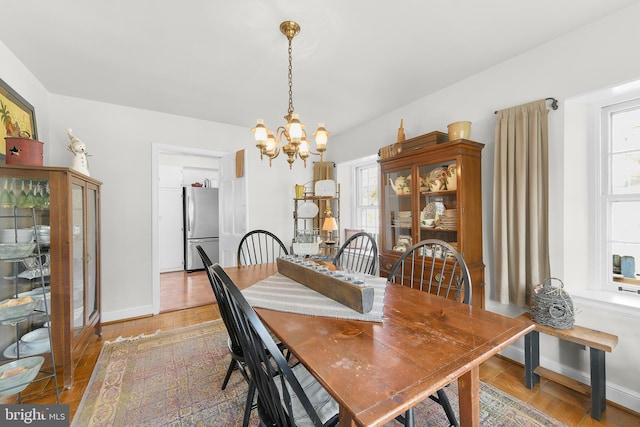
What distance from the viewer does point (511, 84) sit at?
7.04 feet

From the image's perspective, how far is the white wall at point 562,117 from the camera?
5.38 ft

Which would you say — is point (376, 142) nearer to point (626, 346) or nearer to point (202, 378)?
point (626, 346)

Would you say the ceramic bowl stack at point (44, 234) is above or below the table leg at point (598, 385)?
above

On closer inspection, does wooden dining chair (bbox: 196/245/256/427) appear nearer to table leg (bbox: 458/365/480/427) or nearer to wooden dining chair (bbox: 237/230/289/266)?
table leg (bbox: 458/365/480/427)

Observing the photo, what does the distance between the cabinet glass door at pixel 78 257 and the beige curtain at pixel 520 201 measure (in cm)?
327

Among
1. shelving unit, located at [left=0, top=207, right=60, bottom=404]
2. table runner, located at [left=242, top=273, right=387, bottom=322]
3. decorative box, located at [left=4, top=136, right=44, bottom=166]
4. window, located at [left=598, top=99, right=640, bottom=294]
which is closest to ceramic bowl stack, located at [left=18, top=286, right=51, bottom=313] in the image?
shelving unit, located at [left=0, top=207, right=60, bottom=404]

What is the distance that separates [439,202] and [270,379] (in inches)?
82.2

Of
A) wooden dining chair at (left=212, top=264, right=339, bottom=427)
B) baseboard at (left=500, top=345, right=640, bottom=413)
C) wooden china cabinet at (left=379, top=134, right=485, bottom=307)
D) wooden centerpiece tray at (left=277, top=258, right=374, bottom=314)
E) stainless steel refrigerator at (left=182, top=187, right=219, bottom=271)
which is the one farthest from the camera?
stainless steel refrigerator at (left=182, top=187, right=219, bottom=271)

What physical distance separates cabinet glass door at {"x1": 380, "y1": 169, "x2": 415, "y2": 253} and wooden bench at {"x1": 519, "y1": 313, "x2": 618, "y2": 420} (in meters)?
1.14

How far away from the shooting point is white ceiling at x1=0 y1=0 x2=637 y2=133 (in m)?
1.60

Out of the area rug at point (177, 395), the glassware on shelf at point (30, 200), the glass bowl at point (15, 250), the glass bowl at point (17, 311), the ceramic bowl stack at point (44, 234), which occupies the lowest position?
the area rug at point (177, 395)

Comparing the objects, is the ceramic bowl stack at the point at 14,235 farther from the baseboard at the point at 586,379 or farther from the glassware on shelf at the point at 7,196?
the baseboard at the point at 586,379

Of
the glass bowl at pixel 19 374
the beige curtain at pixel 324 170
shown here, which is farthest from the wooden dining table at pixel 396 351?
the beige curtain at pixel 324 170

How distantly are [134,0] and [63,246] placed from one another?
5.34 ft
